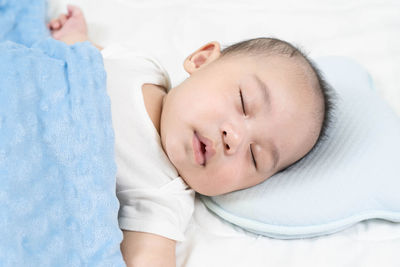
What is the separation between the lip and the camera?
3.33 ft

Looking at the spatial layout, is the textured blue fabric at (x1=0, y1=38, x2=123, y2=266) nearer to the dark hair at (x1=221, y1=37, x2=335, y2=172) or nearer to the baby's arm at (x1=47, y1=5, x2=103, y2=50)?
the dark hair at (x1=221, y1=37, x2=335, y2=172)

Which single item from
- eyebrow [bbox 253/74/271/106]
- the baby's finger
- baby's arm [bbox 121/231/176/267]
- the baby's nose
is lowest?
baby's arm [bbox 121/231/176/267]

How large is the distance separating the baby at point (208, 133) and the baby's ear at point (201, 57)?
30 mm

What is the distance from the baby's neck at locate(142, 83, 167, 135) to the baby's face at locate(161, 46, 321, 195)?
4cm

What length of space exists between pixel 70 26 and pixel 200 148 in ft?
2.28

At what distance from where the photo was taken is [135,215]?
3.36 ft

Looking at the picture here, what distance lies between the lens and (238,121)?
3.36ft

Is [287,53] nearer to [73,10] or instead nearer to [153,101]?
[153,101]

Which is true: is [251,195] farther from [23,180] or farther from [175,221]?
[23,180]

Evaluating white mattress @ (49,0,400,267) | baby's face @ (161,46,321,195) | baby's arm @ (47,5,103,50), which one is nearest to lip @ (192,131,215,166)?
baby's face @ (161,46,321,195)

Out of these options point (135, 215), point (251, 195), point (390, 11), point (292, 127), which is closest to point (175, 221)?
point (135, 215)

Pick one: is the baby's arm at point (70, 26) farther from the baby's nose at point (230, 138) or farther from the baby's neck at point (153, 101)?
the baby's nose at point (230, 138)

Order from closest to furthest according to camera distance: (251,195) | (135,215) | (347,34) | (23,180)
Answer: (23,180), (135,215), (251,195), (347,34)

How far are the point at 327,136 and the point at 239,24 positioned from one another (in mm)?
585
